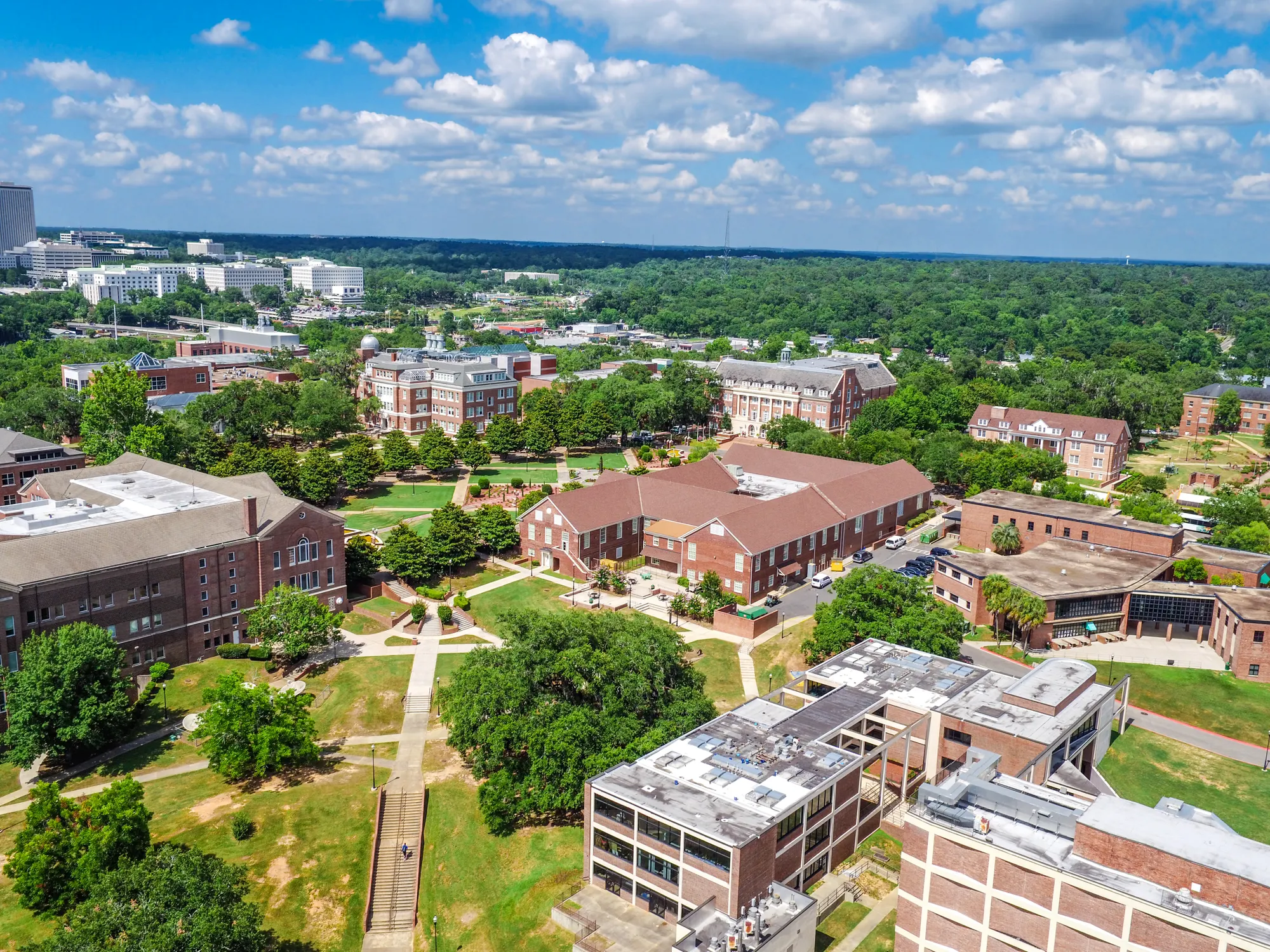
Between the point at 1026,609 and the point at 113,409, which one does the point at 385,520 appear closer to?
the point at 113,409

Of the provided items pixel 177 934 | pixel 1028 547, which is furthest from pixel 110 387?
pixel 1028 547

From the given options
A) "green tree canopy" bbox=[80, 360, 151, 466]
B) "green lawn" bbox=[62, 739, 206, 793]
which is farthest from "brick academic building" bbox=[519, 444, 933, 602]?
"green tree canopy" bbox=[80, 360, 151, 466]

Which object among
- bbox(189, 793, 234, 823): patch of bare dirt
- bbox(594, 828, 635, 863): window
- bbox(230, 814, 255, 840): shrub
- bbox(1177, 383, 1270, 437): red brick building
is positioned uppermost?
bbox(1177, 383, 1270, 437): red brick building

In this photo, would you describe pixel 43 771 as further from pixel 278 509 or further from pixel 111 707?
pixel 278 509

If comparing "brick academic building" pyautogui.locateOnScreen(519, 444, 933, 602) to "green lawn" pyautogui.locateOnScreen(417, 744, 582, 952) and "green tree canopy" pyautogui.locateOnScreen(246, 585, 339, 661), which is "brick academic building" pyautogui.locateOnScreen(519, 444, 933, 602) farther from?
"green lawn" pyautogui.locateOnScreen(417, 744, 582, 952)

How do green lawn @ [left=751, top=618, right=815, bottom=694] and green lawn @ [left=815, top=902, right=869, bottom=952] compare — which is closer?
green lawn @ [left=815, top=902, right=869, bottom=952]

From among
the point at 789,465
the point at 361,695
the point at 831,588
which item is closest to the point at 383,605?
the point at 361,695

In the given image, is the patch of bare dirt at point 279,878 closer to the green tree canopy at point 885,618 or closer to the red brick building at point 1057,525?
the green tree canopy at point 885,618
